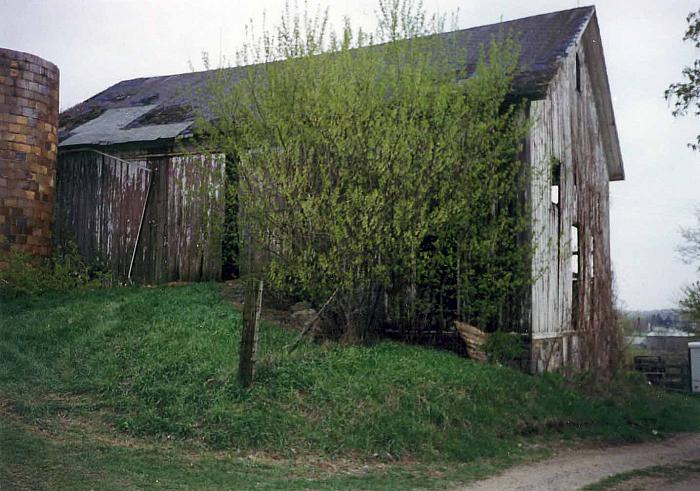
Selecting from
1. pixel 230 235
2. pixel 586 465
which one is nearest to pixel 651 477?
pixel 586 465

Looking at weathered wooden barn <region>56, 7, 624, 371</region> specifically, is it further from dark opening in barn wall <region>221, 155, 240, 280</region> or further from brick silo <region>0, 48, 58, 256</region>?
brick silo <region>0, 48, 58, 256</region>

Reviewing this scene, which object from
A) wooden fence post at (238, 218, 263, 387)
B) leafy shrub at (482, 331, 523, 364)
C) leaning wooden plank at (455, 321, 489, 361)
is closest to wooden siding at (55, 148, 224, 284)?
leaning wooden plank at (455, 321, 489, 361)

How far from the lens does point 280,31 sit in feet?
46.7

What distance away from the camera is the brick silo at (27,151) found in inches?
707

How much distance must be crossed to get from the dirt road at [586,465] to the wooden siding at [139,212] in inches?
359

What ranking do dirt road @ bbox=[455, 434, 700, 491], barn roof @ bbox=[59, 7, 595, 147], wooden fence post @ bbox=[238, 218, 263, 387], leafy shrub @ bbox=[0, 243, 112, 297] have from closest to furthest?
1. dirt road @ bbox=[455, 434, 700, 491]
2. wooden fence post @ bbox=[238, 218, 263, 387]
3. barn roof @ bbox=[59, 7, 595, 147]
4. leafy shrub @ bbox=[0, 243, 112, 297]

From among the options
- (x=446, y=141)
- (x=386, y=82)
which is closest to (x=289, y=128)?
(x=386, y=82)

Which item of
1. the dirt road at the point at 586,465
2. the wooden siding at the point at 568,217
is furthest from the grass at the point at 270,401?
the wooden siding at the point at 568,217

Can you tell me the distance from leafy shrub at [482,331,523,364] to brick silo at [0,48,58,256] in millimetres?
10944

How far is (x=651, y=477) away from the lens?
1009 cm

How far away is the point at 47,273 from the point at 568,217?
1184 centimetres

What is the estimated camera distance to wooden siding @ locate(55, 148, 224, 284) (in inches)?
715

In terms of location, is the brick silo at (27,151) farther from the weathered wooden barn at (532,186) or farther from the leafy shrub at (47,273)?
the weathered wooden barn at (532,186)

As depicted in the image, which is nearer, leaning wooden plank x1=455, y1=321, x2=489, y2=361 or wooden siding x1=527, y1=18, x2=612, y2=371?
leaning wooden plank x1=455, y1=321, x2=489, y2=361
